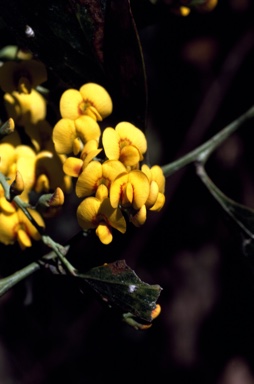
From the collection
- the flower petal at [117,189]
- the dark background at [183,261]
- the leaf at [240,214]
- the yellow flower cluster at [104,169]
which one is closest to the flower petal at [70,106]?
the yellow flower cluster at [104,169]

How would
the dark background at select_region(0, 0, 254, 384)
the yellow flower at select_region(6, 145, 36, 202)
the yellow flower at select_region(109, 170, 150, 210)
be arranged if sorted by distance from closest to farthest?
1. the yellow flower at select_region(109, 170, 150, 210)
2. the yellow flower at select_region(6, 145, 36, 202)
3. the dark background at select_region(0, 0, 254, 384)

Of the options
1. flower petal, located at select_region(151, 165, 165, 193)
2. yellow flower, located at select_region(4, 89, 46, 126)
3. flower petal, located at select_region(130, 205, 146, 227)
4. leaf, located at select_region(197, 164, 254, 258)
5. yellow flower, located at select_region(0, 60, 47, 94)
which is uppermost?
yellow flower, located at select_region(0, 60, 47, 94)

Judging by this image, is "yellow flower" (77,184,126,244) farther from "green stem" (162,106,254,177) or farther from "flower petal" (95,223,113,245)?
"green stem" (162,106,254,177)

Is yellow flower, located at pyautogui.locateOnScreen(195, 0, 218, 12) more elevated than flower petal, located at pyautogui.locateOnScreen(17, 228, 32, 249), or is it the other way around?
yellow flower, located at pyautogui.locateOnScreen(195, 0, 218, 12)

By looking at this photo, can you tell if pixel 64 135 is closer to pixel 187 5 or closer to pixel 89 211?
pixel 89 211

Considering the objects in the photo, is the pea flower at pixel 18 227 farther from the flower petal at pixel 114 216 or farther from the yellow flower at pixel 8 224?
the flower petal at pixel 114 216

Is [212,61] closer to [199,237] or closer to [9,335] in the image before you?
[199,237]

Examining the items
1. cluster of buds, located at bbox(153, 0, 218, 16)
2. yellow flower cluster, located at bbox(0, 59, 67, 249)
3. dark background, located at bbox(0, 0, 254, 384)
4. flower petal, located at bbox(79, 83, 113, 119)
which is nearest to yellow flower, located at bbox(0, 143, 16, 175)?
yellow flower cluster, located at bbox(0, 59, 67, 249)

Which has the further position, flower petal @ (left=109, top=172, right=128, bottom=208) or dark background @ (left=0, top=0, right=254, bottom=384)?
dark background @ (left=0, top=0, right=254, bottom=384)
